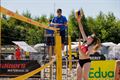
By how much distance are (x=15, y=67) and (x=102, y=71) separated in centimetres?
310

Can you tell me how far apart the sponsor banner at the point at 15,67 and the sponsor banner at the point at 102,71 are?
1.95 metres

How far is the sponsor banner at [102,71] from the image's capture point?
13.3 meters

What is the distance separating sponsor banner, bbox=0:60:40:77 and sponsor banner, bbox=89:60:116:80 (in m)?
1.95

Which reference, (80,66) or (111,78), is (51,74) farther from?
(111,78)

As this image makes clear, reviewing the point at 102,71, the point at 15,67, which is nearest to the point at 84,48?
Answer: the point at 102,71

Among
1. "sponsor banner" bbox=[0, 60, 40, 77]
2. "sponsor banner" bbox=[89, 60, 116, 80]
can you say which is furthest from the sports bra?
"sponsor banner" bbox=[0, 60, 40, 77]

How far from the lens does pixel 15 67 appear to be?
14.6 metres

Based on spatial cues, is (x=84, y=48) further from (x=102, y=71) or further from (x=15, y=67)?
(x=15, y=67)

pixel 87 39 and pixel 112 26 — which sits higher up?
pixel 112 26

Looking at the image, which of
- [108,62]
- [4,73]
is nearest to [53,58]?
[108,62]

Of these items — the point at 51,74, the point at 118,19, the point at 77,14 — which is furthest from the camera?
the point at 118,19

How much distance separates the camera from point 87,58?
891 cm

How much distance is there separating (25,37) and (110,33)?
38.6 m

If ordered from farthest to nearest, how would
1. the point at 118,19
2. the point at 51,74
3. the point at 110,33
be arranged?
the point at 118,19
the point at 110,33
the point at 51,74
